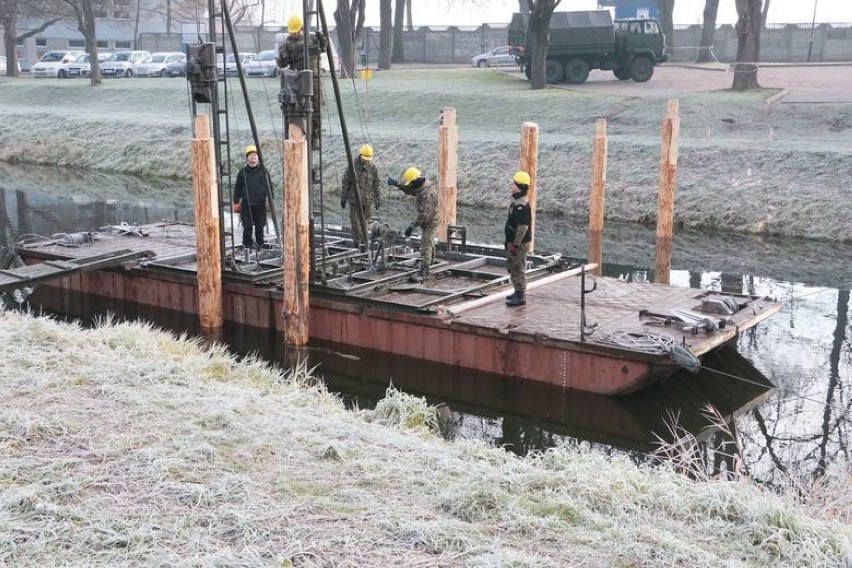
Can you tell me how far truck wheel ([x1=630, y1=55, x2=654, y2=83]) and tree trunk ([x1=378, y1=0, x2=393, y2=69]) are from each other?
560 inches

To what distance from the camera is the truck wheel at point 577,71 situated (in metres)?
39.6

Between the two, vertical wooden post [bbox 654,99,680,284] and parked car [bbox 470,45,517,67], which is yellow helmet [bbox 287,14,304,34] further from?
parked car [bbox 470,45,517,67]

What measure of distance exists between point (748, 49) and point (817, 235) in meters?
13.8

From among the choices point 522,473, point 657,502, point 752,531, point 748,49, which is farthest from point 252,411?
point 748,49

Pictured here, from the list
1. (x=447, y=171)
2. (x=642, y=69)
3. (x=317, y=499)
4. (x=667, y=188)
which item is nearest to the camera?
(x=317, y=499)

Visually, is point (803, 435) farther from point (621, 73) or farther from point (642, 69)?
point (621, 73)

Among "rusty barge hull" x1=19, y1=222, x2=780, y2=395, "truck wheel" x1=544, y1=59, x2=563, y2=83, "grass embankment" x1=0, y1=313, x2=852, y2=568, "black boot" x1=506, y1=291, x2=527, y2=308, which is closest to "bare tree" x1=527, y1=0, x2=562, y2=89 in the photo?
"truck wheel" x1=544, y1=59, x2=563, y2=83

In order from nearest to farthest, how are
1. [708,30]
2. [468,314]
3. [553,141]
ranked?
[468,314] → [553,141] → [708,30]

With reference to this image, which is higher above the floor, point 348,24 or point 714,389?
point 348,24

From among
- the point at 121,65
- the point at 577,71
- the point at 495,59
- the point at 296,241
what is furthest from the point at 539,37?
the point at 121,65

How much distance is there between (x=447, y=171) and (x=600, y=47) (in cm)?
2209

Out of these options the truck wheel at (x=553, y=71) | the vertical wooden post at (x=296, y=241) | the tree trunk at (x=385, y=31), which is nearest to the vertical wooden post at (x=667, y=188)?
the vertical wooden post at (x=296, y=241)

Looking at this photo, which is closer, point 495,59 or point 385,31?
point 385,31

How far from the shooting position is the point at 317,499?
23.9ft
